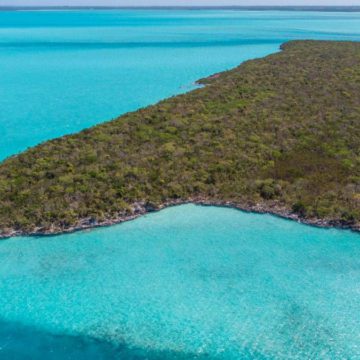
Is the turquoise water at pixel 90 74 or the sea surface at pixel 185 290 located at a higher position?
the turquoise water at pixel 90 74

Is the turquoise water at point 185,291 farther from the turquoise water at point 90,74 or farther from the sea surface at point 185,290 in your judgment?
the turquoise water at point 90,74

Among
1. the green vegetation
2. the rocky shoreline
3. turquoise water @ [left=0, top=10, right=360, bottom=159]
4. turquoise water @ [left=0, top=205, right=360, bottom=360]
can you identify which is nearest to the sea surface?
turquoise water @ [left=0, top=205, right=360, bottom=360]

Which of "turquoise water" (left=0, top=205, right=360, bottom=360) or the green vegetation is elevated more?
the green vegetation

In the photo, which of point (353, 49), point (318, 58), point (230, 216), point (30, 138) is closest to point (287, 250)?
point (230, 216)

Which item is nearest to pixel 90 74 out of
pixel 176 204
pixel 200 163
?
pixel 200 163

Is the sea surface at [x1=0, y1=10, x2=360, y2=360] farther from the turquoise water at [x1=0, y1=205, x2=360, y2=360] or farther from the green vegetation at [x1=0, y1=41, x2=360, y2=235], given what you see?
the green vegetation at [x1=0, y1=41, x2=360, y2=235]

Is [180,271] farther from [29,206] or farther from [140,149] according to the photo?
[140,149]

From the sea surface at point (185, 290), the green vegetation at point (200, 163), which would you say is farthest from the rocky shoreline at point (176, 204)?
the sea surface at point (185, 290)
